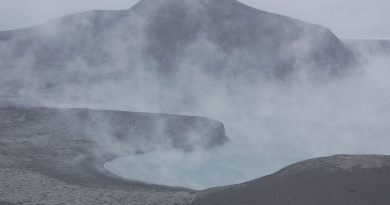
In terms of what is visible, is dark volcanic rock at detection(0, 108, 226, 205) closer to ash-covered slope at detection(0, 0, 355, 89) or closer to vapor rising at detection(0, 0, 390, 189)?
vapor rising at detection(0, 0, 390, 189)

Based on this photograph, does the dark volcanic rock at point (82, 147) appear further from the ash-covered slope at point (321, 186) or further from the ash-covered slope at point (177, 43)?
the ash-covered slope at point (177, 43)

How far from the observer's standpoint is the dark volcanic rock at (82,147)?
60.5ft

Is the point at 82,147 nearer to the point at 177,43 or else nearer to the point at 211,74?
the point at 211,74

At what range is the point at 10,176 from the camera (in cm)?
1984

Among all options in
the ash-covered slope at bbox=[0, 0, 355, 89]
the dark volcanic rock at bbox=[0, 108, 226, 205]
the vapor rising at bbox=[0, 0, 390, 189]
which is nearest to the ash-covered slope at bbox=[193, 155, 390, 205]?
the dark volcanic rock at bbox=[0, 108, 226, 205]

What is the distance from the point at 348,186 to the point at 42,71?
36573 millimetres

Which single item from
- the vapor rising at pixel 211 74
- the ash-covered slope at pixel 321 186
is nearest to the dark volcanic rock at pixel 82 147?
the ash-covered slope at pixel 321 186

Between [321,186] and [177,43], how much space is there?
1452 inches

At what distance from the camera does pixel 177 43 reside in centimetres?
5272

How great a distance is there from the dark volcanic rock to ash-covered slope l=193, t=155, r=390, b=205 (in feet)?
6.38

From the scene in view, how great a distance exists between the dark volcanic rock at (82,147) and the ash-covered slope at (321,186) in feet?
6.38

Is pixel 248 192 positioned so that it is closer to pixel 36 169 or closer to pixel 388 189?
pixel 388 189

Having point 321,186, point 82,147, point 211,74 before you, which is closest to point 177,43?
point 211,74

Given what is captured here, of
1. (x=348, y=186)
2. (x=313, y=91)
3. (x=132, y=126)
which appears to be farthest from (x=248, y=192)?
(x=313, y=91)
